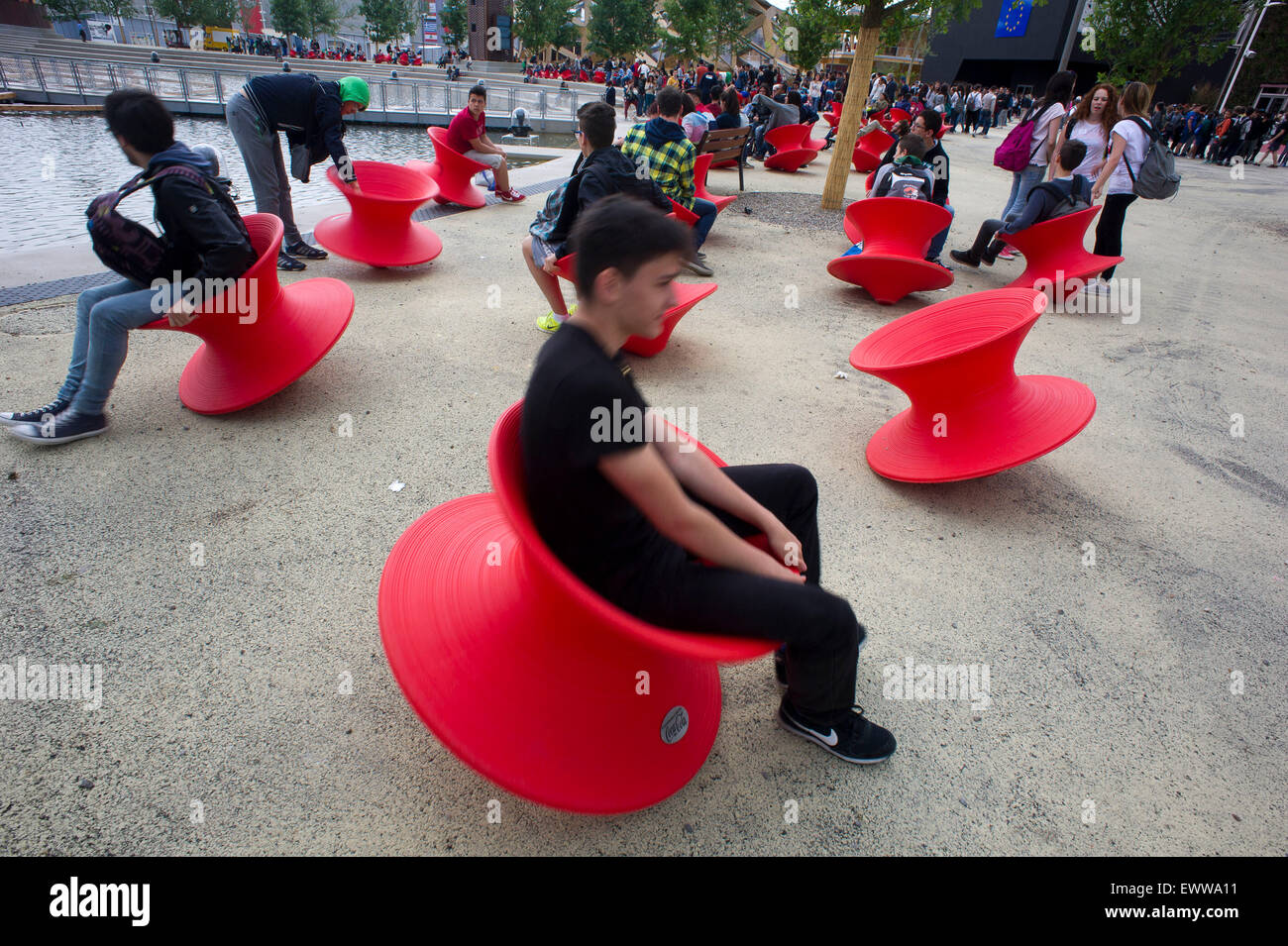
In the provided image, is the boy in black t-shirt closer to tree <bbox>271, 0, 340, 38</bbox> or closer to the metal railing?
the metal railing

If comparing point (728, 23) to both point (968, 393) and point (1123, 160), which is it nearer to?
point (1123, 160)

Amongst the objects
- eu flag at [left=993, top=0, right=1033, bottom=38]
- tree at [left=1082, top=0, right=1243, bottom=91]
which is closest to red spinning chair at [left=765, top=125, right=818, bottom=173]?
tree at [left=1082, top=0, right=1243, bottom=91]

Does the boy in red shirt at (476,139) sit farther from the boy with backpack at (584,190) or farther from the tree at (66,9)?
the tree at (66,9)

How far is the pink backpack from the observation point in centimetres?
635

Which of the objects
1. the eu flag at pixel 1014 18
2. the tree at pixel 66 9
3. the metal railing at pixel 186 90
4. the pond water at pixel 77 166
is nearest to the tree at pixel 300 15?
the tree at pixel 66 9

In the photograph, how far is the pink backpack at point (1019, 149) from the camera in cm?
635

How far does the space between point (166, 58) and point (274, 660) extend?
1581 inches

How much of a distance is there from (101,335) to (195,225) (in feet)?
2.20

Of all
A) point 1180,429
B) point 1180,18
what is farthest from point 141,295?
point 1180,18

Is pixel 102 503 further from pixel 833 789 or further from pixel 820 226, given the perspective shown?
pixel 820 226

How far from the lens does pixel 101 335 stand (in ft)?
9.71

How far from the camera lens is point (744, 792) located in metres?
1.79

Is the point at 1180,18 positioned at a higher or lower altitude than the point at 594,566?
higher

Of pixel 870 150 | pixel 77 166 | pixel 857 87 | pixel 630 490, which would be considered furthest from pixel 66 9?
pixel 630 490
